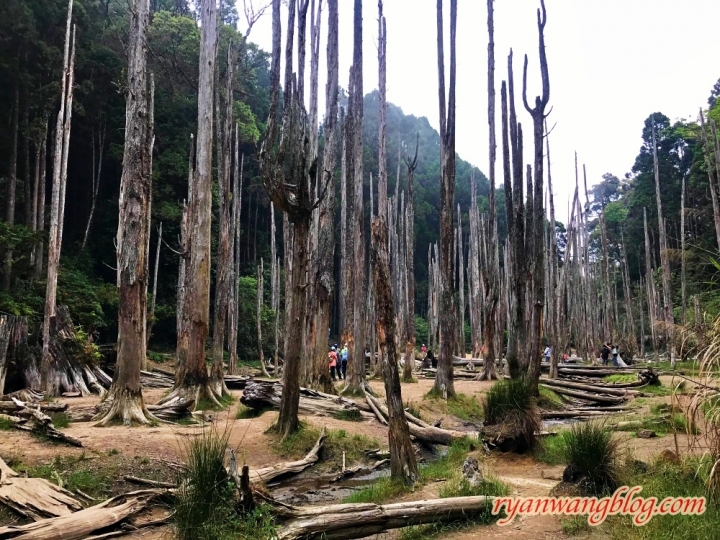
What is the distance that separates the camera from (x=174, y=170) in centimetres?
2564

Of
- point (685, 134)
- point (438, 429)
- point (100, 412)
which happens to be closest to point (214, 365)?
point (100, 412)

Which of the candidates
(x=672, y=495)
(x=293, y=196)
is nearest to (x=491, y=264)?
(x=293, y=196)

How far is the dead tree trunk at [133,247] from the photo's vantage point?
8578mm

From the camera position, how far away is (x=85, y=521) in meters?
4.58

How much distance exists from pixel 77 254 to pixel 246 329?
342 inches

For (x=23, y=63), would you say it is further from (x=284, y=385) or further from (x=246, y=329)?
(x=284, y=385)

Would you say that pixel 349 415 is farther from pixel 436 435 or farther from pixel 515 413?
pixel 515 413

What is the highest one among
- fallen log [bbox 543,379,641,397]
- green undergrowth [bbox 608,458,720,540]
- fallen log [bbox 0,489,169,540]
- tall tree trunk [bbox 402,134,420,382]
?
A: tall tree trunk [bbox 402,134,420,382]

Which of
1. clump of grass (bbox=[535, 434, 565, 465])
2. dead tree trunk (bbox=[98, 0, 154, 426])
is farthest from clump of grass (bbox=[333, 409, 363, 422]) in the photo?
clump of grass (bbox=[535, 434, 565, 465])

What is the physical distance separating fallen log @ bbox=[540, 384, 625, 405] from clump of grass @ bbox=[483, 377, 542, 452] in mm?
7627

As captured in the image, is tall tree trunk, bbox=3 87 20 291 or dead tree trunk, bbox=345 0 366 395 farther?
→ tall tree trunk, bbox=3 87 20 291

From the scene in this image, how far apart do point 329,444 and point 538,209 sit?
759 cm

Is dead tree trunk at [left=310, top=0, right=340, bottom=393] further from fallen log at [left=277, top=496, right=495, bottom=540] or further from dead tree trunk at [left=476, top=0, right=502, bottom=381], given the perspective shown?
fallen log at [left=277, top=496, right=495, bottom=540]

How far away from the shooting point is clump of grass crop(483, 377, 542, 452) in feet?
23.4
